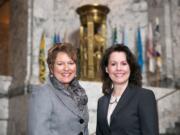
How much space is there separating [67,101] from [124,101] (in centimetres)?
43

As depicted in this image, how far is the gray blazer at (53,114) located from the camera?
2508 millimetres

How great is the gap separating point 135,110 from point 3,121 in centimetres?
692

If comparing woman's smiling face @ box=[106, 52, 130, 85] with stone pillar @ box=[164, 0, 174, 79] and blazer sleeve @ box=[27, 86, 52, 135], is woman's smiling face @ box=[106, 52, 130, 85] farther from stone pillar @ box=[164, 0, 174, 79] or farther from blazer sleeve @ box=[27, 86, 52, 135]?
stone pillar @ box=[164, 0, 174, 79]

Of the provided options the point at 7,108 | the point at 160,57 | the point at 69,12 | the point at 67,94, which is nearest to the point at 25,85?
the point at 7,108

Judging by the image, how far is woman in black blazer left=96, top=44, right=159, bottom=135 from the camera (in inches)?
104

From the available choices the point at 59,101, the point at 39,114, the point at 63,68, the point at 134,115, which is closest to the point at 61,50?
the point at 63,68

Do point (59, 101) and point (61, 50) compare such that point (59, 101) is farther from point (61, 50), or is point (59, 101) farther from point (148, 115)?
point (148, 115)

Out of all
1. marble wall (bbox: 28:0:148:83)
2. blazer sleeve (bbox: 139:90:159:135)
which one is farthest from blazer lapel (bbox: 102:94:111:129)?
marble wall (bbox: 28:0:148:83)

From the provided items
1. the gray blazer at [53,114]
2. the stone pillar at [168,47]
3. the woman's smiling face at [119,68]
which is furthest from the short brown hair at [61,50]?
the stone pillar at [168,47]

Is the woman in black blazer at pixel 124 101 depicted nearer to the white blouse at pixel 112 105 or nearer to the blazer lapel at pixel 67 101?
the white blouse at pixel 112 105

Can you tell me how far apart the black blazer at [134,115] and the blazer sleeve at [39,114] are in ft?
1.58

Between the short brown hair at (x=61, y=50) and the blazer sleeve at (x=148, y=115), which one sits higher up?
the short brown hair at (x=61, y=50)

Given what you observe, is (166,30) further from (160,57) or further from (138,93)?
(138,93)

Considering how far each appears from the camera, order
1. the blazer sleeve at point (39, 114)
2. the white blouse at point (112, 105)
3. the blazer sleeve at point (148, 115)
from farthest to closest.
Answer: the white blouse at point (112, 105)
the blazer sleeve at point (148, 115)
the blazer sleeve at point (39, 114)
